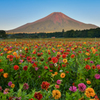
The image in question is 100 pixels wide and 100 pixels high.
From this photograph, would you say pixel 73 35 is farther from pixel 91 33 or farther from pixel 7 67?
pixel 7 67

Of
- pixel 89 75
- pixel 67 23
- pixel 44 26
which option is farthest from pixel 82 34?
pixel 44 26

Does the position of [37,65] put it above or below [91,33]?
below

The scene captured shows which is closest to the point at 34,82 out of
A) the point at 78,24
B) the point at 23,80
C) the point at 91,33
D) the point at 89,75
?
the point at 23,80

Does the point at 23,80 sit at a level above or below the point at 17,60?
below

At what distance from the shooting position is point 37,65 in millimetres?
2129

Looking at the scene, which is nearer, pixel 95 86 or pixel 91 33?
pixel 95 86

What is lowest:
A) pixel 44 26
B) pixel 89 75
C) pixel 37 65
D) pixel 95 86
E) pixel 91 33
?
pixel 95 86

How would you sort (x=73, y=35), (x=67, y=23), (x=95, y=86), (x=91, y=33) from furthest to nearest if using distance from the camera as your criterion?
(x=67, y=23), (x=73, y=35), (x=91, y=33), (x=95, y=86)

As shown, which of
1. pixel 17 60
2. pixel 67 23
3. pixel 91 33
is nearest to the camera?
pixel 17 60

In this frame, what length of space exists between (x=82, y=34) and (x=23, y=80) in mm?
53126

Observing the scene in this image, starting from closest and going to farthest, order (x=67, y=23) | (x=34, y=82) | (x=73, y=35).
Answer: (x=34, y=82) < (x=73, y=35) < (x=67, y=23)

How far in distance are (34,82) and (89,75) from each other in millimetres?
1120

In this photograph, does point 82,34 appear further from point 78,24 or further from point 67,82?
point 78,24

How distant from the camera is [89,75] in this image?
6.54ft
